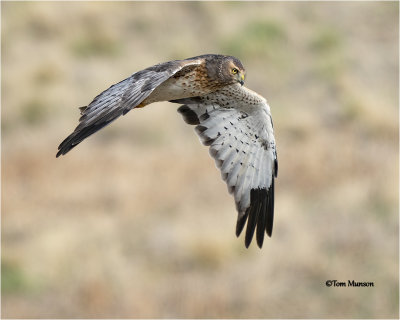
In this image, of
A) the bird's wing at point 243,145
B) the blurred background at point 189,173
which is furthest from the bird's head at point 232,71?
the blurred background at point 189,173

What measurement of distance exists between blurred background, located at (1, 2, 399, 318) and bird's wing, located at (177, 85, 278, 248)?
470cm

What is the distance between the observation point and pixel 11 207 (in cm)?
1403

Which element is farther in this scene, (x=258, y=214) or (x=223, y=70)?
(x=258, y=214)

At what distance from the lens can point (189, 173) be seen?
14555 mm

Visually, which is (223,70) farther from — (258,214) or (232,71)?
(258,214)

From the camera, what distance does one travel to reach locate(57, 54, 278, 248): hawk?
241 inches

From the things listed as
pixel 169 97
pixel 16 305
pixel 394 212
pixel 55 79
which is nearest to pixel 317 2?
pixel 55 79

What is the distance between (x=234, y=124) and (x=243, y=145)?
207 mm

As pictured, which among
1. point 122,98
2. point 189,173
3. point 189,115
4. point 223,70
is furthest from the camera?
point 189,173

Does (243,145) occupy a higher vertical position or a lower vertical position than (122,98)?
higher

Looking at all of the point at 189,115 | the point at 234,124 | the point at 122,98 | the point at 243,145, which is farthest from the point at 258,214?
the point at 122,98

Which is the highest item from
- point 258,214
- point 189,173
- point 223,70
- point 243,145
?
point 189,173

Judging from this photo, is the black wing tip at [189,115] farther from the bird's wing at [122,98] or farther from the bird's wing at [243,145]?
the bird's wing at [122,98]

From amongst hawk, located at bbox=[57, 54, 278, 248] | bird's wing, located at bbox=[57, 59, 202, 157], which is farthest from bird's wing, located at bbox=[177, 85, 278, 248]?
bird's wing, located at bbox=[57, 59, 202, 157]
